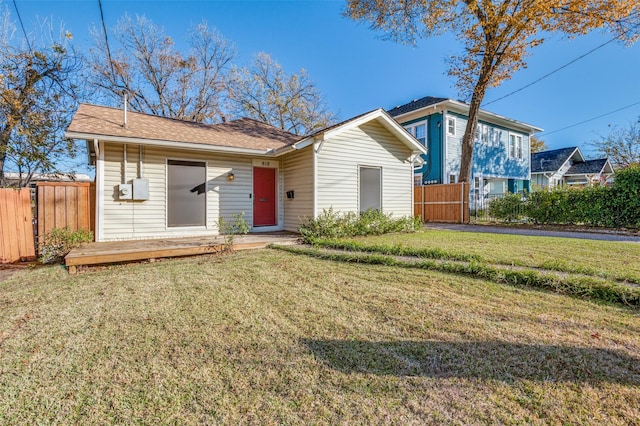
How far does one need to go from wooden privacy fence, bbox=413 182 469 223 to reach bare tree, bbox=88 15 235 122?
14.6 m

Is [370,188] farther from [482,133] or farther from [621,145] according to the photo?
[621,145]

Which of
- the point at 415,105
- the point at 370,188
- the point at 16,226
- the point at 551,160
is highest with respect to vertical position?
the point at 415,105

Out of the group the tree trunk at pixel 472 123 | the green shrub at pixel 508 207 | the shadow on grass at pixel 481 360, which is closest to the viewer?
the shadow on grass at pixel 481 360

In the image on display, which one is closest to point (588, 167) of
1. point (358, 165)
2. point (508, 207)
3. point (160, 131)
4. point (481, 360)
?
point (508, 207)

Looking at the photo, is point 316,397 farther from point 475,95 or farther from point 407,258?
point 475,95

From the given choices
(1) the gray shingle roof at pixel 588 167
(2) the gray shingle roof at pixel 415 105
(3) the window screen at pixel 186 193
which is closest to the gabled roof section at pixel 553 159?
(1) the gray shingle roof at pixel 588 167

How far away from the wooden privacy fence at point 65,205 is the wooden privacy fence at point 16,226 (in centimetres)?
18

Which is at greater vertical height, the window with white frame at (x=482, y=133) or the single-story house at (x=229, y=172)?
the window with white frame at (x=482, y=133)

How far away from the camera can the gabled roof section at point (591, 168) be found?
2368 centimetres

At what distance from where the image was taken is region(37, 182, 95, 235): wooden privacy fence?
589cm

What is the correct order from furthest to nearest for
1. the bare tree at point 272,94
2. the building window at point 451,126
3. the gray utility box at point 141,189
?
the bare tree at point 272,94, the building window at point 451,126, the gray utility box at point 141,189

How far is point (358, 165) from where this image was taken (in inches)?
360

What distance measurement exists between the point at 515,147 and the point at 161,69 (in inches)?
933

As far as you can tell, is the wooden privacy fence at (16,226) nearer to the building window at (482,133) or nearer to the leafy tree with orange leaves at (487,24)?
the leafy tree with orange leaves at (487,24)
